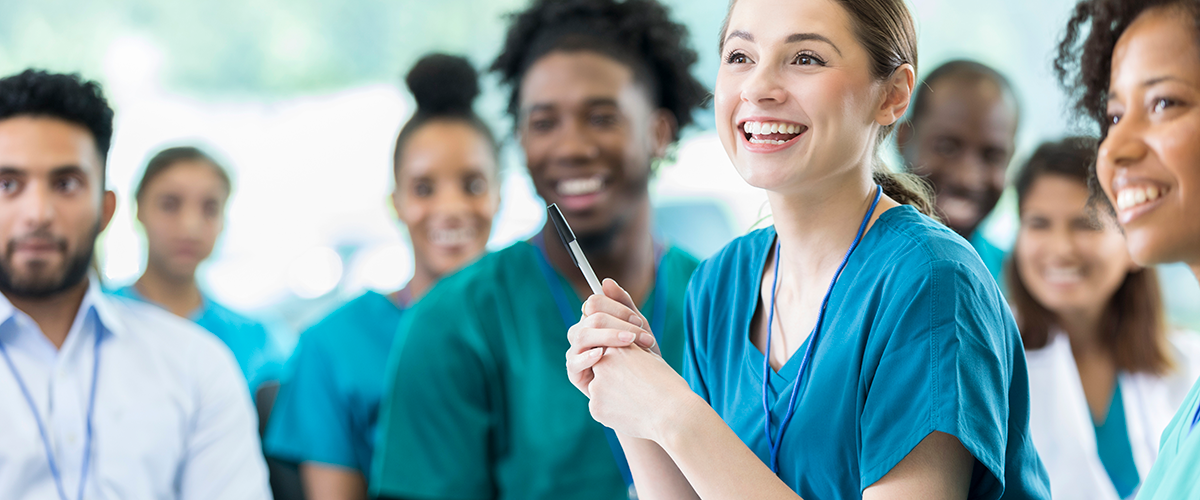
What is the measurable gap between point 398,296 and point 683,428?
61.0 inches

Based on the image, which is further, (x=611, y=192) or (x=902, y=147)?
(x=902, y=147)

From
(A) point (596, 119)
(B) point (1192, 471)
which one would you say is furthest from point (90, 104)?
(B) point (1192, 471)

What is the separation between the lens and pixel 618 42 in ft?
5.86

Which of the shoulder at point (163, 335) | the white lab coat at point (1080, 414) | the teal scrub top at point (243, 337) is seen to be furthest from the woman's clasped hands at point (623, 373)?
the teal scrub top at point (243, 337)

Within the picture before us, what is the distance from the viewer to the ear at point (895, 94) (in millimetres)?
952

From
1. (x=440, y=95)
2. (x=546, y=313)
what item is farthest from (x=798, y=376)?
(x=440, y=95)

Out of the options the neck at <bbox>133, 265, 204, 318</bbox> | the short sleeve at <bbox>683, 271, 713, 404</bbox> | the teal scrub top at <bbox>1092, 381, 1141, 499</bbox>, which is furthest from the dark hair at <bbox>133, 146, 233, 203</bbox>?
the teal scrub top at <bbox>1092, 381, 1141, 499</bbox>

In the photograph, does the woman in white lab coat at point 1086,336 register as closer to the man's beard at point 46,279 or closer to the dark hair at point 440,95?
the dark hair at point 440,95

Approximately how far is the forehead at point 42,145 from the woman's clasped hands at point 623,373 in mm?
1149

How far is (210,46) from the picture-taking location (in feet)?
12.4

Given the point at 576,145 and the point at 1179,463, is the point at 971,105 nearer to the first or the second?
the point at 576,145

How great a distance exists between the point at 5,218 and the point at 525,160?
35.4 inches

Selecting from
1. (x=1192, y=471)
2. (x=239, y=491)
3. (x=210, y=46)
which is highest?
(x=210, y=46)

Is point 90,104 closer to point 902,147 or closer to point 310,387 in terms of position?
point 310,387
